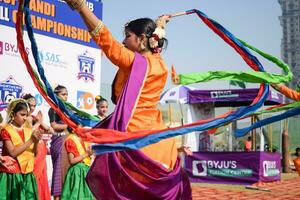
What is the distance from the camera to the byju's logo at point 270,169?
11948 millimetres

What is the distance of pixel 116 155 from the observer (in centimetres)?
249

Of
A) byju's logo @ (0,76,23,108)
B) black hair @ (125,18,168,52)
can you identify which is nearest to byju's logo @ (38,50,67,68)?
byju's logo @ (0,76,23,108)

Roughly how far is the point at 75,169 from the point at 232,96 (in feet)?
26.3

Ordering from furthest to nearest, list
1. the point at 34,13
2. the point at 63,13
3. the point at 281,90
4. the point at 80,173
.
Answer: the point at 63,13 < the point at 34,13 < the point at 80,173 < the point at 281,90

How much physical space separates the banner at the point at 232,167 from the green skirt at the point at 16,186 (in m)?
7.71

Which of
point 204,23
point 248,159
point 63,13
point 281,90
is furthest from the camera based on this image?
point 248,159

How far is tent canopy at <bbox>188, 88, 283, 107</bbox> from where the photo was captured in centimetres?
1251

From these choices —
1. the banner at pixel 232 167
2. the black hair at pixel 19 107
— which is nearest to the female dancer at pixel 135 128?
the black hair at pixel 19 107

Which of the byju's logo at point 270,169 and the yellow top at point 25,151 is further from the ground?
the yellow top at point 25,151

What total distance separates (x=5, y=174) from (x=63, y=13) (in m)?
3.54

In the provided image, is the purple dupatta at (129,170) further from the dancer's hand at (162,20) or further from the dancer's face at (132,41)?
the dancer's hand at (162,20)

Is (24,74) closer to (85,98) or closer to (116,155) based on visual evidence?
(85,98)

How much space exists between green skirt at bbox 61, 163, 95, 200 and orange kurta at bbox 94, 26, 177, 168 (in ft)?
9.74

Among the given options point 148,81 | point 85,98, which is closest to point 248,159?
point 85,98
